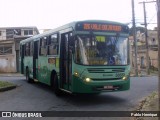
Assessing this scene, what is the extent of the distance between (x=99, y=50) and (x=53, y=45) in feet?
11.8

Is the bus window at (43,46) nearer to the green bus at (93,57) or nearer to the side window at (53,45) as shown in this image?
the side window at (53,45)

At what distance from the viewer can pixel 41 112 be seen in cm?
1136

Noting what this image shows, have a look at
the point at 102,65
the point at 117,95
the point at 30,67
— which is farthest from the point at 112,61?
the point at 30,67

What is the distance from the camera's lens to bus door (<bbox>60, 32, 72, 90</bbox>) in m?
13.7

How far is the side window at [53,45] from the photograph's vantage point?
15547 mm

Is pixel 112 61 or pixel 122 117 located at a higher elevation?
pixel 112 61

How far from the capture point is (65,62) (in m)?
14.3

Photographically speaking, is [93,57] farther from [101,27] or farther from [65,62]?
[65,62]

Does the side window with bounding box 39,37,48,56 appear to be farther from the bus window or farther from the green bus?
the green bus

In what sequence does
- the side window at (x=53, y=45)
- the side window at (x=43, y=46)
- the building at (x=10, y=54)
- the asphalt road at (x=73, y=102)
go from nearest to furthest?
the asphalt road at (x=73, y=102) < the side window at (x=53, y=45) < the side window at (x=43, y=46) < the building at (x=10, y=54)

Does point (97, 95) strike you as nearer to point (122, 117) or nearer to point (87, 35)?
point (87, 35)

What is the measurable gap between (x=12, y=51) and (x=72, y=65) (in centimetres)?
3460

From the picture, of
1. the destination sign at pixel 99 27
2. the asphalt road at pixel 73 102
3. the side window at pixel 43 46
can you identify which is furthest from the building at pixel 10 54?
the destination sign at pixel 99 27

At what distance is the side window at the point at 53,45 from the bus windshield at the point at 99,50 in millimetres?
2641
